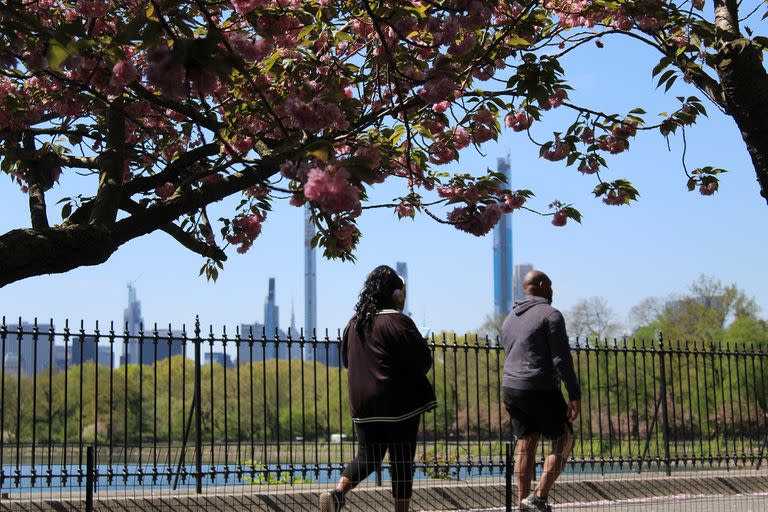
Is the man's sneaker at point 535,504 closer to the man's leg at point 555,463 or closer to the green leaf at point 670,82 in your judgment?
the man's leg at point 555,463

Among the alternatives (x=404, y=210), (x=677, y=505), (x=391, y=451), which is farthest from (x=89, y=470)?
(x=677, y=505)

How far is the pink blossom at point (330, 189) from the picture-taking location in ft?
14.3

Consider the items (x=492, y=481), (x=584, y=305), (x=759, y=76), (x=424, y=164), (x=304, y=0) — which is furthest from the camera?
(x=584, y=305)

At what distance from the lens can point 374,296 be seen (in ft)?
23.2

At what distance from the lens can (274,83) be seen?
25.5 ft

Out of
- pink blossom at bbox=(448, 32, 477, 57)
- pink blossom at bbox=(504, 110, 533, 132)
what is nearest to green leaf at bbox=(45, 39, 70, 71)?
pink blossom at bbox=(448, 32, 477, 57)

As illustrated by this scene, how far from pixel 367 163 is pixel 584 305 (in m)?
74.3

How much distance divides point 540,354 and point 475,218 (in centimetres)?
118

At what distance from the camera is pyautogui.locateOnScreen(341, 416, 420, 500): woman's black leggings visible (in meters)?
6.78

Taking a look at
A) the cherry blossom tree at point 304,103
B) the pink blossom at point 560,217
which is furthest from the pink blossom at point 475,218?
the pink blossom at point 560,217

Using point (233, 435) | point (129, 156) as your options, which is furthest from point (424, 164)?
point (233, 435)

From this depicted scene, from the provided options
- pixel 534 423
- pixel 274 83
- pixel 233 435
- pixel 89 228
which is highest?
pixel 274 83

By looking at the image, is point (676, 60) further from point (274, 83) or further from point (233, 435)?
point (233, 435)

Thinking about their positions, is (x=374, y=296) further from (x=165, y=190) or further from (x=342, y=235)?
(x=165, y=190)
